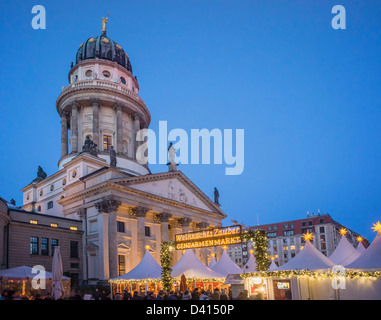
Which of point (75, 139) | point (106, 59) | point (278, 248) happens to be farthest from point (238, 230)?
point (278, 248)

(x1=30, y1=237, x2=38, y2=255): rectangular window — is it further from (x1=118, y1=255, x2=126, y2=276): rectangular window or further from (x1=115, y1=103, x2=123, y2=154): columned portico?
(x1=115, y1=103, x2=123, y2=154): columned portico

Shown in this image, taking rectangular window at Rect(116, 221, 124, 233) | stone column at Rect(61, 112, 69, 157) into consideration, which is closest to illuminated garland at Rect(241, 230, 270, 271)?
rectangular window at Rect(116, 221, 124, 233)

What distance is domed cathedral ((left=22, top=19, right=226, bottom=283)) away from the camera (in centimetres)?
4038

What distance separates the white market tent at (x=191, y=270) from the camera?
2812cm

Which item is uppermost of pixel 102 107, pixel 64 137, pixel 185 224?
pixel 102 107

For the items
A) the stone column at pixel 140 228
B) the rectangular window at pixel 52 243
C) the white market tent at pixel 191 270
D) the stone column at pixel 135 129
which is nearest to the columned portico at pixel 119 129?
the stone column at pixel 135 129

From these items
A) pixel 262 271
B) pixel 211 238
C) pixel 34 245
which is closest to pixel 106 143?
pixel 34 245

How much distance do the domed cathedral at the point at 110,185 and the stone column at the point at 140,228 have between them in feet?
0.37

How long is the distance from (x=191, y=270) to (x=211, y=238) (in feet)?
13.6

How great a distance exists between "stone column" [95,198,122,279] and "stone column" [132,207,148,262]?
3.41m

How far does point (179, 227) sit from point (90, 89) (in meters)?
24.5

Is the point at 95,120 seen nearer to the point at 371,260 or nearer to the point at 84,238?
the point at 84,238

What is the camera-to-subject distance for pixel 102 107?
56938mm
